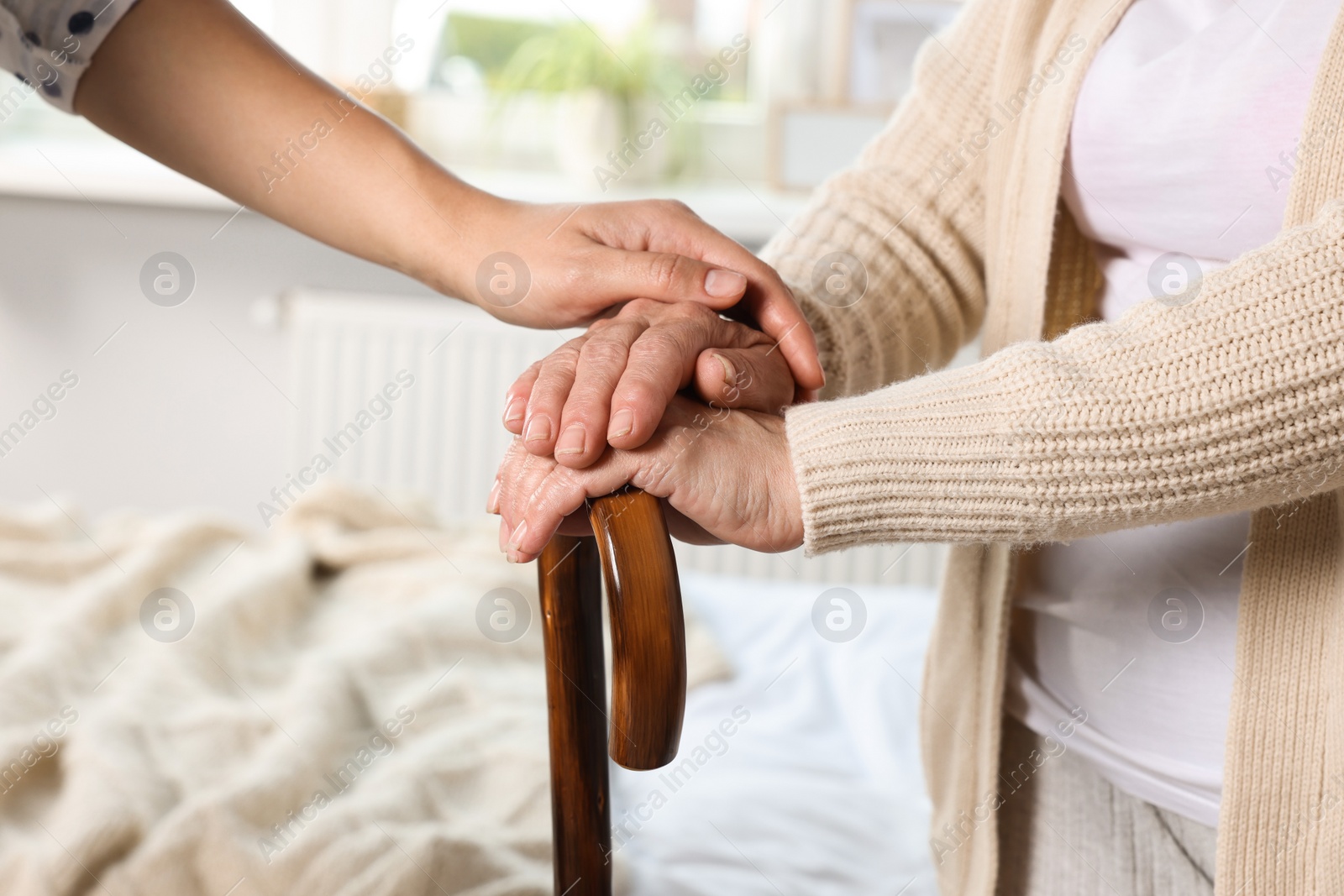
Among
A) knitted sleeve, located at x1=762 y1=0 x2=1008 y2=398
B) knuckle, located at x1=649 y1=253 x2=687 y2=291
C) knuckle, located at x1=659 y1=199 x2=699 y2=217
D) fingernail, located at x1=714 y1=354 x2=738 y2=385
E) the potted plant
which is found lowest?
fingernail, located at x1=714 y1=354 x2=738 y2=385

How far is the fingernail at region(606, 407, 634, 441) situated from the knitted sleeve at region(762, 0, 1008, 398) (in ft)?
0.90

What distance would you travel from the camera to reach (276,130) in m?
0.80

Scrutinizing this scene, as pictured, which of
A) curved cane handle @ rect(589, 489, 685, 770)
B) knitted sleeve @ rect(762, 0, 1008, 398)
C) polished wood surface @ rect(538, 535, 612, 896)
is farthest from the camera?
knitted sleeve @ rect(762, 0, 1008, 398)

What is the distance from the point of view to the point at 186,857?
0.85 meters

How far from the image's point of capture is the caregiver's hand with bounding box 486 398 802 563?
58 cm

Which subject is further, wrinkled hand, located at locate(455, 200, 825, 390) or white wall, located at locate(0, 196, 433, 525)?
white wall, located at locate(0, 196, 433, 525)

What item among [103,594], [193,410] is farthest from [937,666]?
[193,410]

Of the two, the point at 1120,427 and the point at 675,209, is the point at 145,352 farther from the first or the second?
the point at 1120,427

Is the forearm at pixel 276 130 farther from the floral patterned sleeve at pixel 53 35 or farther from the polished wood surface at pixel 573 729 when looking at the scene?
the polished wood surface at pixel 573 729

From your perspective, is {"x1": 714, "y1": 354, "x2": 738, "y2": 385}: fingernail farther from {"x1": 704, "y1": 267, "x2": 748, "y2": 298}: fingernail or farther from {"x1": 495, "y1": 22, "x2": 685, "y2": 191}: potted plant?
{"x1": 495, "y1": 22, "x2": 685, "y2": 191}: potted plant

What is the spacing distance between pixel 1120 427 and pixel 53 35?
74cm

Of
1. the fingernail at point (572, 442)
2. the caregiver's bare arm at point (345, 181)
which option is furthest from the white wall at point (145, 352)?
the fingernail at point (572, 442)

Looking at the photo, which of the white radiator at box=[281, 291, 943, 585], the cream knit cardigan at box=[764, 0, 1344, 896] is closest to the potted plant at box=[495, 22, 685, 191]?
the white radiator at box=[281, 291, 943, 585]

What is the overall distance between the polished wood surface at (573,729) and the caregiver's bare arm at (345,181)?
0.22 m
